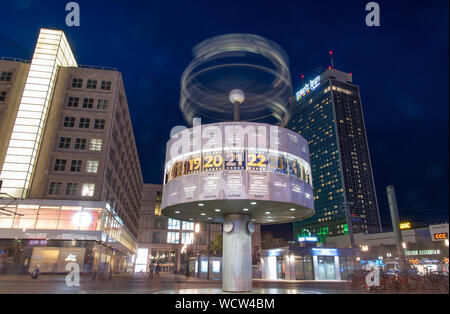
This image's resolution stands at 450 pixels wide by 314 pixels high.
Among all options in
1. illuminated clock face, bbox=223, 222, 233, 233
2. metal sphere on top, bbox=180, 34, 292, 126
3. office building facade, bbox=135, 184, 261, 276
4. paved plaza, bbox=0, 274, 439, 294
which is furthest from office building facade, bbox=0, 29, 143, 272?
office building facade, bbox=135, 184, 261, 276

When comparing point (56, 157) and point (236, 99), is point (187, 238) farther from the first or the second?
point (236, 99)

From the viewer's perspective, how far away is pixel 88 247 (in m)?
45.8

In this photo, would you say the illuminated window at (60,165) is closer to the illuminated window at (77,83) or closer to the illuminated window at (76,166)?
the illuminated window at (76,166)

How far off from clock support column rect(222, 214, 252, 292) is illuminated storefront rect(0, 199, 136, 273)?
3167 cm

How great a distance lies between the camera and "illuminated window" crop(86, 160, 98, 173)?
5038 cm

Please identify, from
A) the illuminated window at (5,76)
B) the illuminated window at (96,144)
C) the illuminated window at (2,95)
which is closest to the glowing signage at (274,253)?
the illuminated window at (96,144)

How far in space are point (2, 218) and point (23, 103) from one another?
19.8 metres

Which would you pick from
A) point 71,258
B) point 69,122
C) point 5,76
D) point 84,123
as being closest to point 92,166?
point 84,123

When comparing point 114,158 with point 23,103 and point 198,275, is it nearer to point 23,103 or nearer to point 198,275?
point 23,103

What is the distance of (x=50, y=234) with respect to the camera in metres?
45.0

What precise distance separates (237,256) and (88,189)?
36092 mm

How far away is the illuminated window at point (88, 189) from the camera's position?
4875 cm
